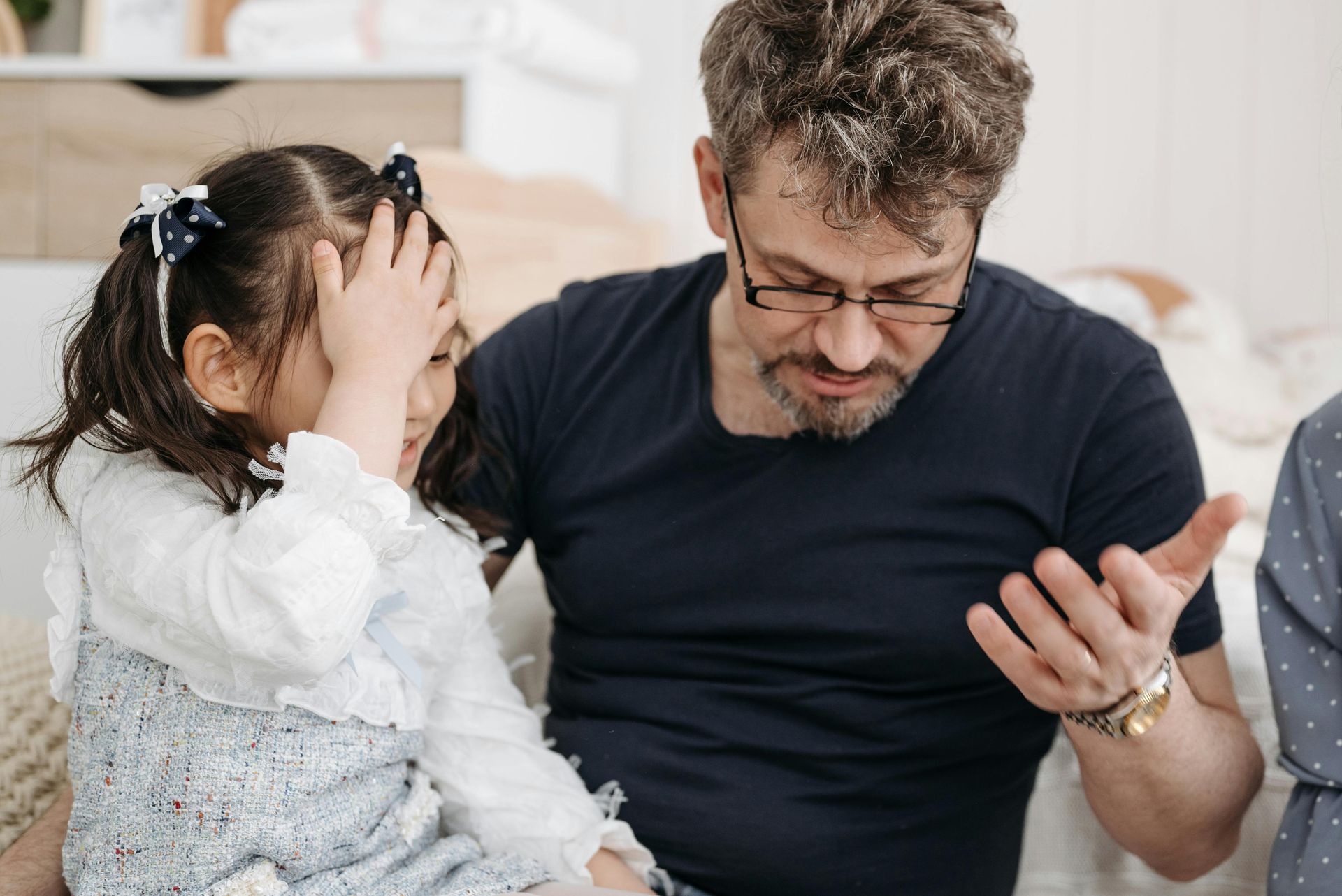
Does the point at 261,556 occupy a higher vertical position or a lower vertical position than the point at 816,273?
lower

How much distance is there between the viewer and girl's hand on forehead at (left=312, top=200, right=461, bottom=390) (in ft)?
2.71

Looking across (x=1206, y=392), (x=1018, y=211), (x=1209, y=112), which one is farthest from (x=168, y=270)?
(x=1209, y=112)

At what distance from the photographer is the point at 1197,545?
69cm

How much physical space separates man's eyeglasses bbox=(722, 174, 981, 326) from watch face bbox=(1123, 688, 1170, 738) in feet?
1.09

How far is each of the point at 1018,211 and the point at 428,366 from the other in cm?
166

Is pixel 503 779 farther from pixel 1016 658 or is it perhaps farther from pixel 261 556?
pixel 1016 658

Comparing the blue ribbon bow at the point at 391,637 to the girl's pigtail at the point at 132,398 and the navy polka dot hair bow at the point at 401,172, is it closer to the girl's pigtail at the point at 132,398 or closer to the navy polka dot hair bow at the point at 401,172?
the girl's pigtail at the point at 132,398

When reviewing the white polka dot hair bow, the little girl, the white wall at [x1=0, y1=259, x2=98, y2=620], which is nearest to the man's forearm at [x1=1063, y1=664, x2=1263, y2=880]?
the little girl

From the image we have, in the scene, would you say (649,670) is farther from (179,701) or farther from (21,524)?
(21,524)

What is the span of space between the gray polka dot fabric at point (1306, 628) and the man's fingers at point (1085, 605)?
0.92 feet

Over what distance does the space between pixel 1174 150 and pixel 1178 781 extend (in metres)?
1.68

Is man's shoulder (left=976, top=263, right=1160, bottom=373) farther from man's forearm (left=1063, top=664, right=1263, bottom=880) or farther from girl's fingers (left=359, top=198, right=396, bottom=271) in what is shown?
girl's fingers (left=359, top=198, right=396, bottom=271)

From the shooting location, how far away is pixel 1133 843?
95cm

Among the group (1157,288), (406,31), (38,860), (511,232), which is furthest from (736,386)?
(1157,288)
